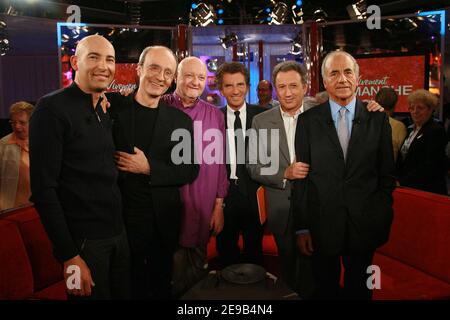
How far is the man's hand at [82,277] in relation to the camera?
140 centimetres

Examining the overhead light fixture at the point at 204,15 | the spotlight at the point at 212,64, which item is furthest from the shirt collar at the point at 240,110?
the overhead light fixture at the point at 204,15

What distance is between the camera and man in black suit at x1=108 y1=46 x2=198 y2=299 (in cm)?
165

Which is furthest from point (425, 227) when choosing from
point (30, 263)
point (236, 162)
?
point (30, 263)

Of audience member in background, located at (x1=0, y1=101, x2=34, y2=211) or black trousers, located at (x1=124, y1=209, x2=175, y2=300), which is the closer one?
black trousers, located at (x1=124, y1=209, x2=175, y2=300)

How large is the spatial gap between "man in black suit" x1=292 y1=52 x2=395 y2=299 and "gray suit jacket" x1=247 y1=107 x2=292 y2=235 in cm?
12

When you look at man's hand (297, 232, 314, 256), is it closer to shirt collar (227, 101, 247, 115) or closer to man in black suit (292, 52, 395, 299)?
man in black suit (292, 52, 395, 299)

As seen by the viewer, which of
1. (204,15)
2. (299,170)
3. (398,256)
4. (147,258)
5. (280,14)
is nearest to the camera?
(299,170)

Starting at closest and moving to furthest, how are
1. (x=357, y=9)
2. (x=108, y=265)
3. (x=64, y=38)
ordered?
(x=108, y=265) < (x=64, y=38) < (x=357, y=9)

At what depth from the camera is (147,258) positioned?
1775 millimetres

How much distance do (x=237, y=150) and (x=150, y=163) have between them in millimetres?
528

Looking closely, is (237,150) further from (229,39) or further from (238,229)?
(229,39)

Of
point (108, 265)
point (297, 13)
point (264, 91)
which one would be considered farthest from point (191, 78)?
point (297, 13)

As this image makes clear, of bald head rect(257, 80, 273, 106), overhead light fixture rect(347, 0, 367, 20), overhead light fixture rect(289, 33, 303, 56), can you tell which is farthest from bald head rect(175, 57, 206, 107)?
overhead light fixture rect(347, 0, 367, 20)

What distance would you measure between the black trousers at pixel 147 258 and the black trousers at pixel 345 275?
2.07ft
